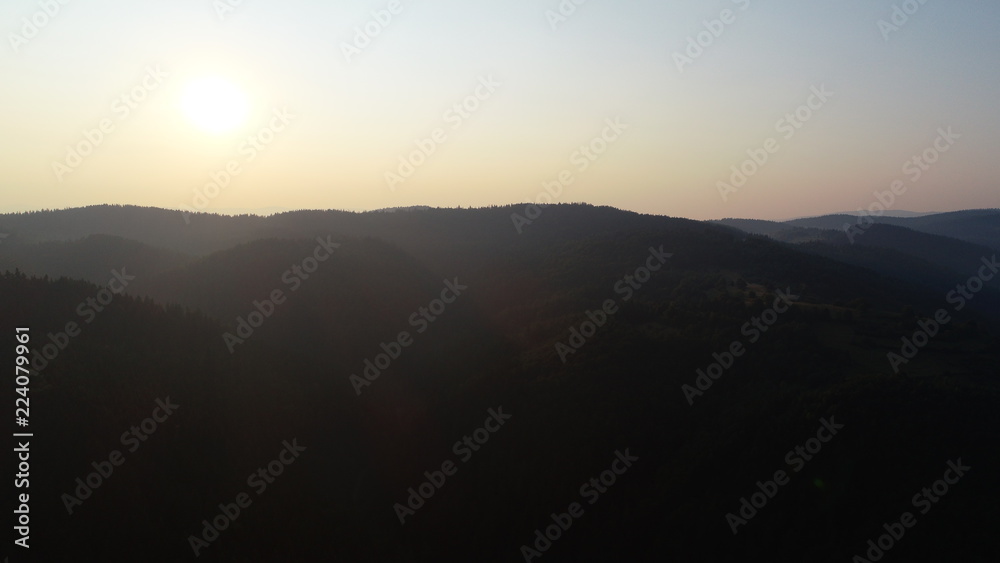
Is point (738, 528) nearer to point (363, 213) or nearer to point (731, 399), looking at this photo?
point (731, 399)

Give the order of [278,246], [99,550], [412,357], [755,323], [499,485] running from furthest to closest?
[278,246] < [412,357] < [755,323] < [499,485] < [99,550]

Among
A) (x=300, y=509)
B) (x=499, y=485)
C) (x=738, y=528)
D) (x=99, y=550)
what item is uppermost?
(x=99, y=550)

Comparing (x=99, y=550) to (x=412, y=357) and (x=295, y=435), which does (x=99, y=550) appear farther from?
(x=412, y=357)

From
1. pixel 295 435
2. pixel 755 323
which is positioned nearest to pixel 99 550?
pixel 295 435

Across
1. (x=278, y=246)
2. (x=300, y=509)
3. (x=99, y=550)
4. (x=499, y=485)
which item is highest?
(x=278, y=246)

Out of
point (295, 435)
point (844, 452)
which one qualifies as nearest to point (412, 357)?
point (295, 435)

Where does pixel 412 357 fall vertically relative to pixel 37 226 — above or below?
below

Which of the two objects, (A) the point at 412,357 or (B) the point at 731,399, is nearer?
(B) the point at 731,399

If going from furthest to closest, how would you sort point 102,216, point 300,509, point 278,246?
point 102,216
point 278,246
point 300,509

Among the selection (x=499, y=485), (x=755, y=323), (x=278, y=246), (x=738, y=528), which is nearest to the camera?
(x=738, y=528)
